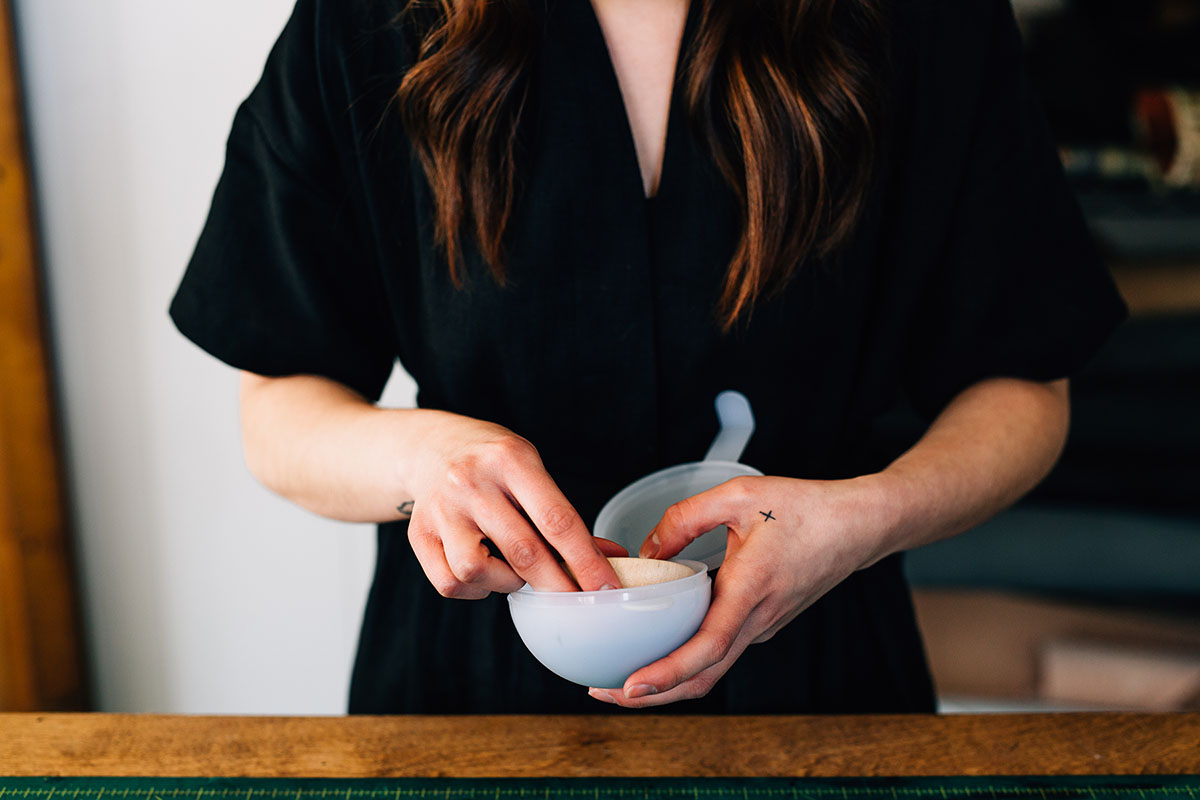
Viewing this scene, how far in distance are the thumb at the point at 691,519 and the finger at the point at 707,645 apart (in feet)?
0.13

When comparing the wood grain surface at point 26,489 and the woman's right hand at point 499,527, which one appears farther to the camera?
the wood grain surface at point 26,489

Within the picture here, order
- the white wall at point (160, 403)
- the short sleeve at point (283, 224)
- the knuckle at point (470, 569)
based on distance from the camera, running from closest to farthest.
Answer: the knuckle at point (470, 569) < the short sleeve at point (283, 224) < the white wall at point (160, 403)

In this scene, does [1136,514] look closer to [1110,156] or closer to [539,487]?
[1110,156]

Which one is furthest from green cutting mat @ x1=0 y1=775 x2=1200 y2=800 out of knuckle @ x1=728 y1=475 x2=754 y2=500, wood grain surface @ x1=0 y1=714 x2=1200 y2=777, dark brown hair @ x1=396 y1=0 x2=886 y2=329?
dark brown hair @ x1=396 y1=0 x2=886 y2=329

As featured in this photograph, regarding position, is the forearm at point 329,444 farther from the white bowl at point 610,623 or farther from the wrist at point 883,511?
the wrist at point 883,511

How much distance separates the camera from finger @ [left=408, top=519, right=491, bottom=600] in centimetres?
49

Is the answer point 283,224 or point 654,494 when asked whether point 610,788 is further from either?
point 283,224

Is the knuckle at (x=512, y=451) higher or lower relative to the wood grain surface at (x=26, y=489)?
higher

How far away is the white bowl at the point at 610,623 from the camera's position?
0.48 metres

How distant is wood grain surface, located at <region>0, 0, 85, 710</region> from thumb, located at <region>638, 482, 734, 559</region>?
1021 millimetres

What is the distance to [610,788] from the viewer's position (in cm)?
60

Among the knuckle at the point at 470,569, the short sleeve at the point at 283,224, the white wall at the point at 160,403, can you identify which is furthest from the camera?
the white wall at the point at 160,403

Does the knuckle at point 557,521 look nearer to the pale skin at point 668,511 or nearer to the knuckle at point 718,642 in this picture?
the pale skin at point 668,511

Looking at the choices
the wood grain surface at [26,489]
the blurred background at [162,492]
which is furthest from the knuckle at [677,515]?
the wood grain surface at [26,489]
